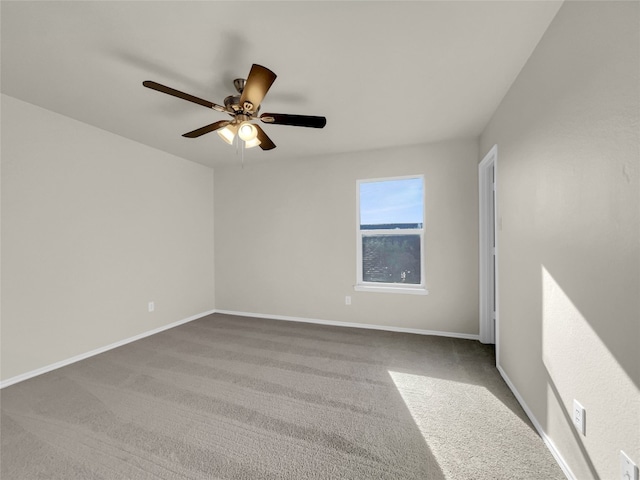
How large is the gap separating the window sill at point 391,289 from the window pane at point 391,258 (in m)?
0.11

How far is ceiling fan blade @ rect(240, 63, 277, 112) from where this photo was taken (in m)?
1.51

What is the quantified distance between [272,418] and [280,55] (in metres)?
2.45

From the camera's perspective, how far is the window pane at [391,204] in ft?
11.6

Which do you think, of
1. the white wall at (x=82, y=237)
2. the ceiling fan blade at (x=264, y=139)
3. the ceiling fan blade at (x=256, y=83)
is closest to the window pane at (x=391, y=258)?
the ceiling fan blade at (x=264, y=139)

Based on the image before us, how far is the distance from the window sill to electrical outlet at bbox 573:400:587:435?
217cm

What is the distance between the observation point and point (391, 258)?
12.1 ft

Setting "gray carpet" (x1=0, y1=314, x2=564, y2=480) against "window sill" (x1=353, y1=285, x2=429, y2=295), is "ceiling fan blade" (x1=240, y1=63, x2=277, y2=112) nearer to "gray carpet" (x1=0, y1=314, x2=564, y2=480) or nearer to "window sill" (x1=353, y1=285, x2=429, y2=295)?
"gray carpet" (x1=0, y1=314, x2=564, y2=480)

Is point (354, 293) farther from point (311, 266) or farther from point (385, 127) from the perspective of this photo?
point (385, 127)

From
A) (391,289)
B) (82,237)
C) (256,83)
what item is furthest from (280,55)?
(391,289)

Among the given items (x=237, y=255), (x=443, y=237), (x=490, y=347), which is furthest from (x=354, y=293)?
(x=237, y=255)

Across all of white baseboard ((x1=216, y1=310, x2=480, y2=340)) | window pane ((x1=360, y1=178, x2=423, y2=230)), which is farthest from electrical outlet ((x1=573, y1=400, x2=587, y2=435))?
window pane ((x1=360, y1=178, x2=423, y2=230))

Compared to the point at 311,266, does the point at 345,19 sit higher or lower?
higher

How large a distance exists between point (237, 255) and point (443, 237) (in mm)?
3115

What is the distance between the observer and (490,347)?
2992 mm
